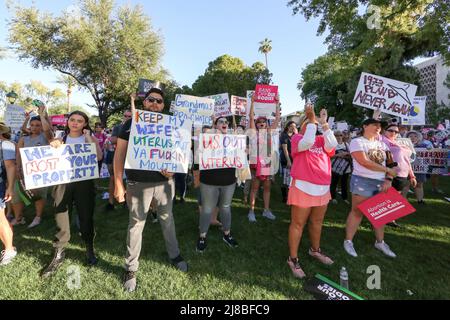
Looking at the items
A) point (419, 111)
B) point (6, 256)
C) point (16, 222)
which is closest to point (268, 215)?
point (6, 256)

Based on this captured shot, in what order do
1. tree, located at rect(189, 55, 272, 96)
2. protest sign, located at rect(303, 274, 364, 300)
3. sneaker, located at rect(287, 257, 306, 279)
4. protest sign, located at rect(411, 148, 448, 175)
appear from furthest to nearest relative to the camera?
tree, located at rect(189, 55, 272, 96) → protest sign, located at rect(411, 148, 448, 175) → sneaker, located at rect(287, 257, 306, 279) → protest sign, located at rect(303, 274, 364, 300)

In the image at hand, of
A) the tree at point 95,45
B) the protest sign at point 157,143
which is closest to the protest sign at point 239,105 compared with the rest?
the protest sign at point 157,143

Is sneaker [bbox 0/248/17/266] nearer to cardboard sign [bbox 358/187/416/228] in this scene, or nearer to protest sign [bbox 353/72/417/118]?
cardboard sign [bbox 358/187/416/228]

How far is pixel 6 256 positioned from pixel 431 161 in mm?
9259

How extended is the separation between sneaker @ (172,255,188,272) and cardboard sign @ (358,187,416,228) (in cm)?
271

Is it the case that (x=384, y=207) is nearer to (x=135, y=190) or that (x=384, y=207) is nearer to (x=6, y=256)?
(x=135, y=190)

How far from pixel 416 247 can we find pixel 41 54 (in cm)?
2571

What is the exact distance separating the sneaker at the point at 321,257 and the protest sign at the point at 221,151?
1718 mm

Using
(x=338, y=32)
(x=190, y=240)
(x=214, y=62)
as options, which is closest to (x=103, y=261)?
(x=190, y=240)

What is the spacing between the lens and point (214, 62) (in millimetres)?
35750

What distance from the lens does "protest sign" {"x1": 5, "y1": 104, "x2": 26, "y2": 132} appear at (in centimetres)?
805

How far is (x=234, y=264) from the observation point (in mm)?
3891

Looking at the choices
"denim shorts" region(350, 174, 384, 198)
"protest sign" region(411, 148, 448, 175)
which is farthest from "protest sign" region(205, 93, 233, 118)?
"protest sign" region(411, 148, 448, 175)

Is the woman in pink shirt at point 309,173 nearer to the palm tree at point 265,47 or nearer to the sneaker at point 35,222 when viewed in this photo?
the sneaker at point 35,222
